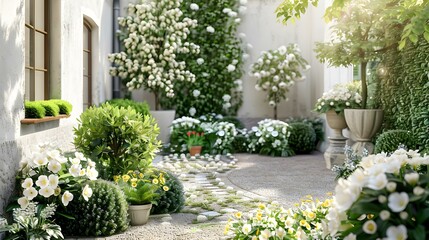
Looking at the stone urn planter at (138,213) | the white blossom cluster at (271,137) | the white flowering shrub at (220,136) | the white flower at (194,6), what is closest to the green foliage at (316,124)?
the white blossom cluster at (271,137)

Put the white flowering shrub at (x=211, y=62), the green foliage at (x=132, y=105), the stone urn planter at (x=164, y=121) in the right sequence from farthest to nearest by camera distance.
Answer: the white flowering shrub at (x=211, y=62), the stone urn planter at (x=164, y=121), the green foliage at (x=132, y=105)

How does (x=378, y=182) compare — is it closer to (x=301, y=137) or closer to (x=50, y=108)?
(x=50, y=108)

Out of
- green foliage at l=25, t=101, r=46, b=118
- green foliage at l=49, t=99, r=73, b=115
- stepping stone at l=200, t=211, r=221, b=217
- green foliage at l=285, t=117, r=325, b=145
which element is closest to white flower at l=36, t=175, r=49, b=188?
green foliage at l=25, t=101, r=46, b=118

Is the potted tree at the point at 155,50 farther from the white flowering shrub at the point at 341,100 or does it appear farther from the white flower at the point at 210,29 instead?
the white flowering shrub at the point at 341,100

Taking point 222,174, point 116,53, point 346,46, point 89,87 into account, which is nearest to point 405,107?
point 346,46

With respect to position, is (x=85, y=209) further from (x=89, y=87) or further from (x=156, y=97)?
(x=156, y=97)

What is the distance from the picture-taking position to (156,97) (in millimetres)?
10055

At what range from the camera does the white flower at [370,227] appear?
178 cm

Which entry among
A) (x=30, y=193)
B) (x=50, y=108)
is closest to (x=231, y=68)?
(x=50, y=108)

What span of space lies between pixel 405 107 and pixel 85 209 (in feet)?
14.0

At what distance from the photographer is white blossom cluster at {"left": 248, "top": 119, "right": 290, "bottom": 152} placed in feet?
30.4

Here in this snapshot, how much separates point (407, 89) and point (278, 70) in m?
4.11

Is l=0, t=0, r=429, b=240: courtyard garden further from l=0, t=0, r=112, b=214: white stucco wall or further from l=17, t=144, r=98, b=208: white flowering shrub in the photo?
l=0, t=0, r=112, b=214: white stucco wall

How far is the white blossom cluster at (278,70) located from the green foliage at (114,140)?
5707 mm
